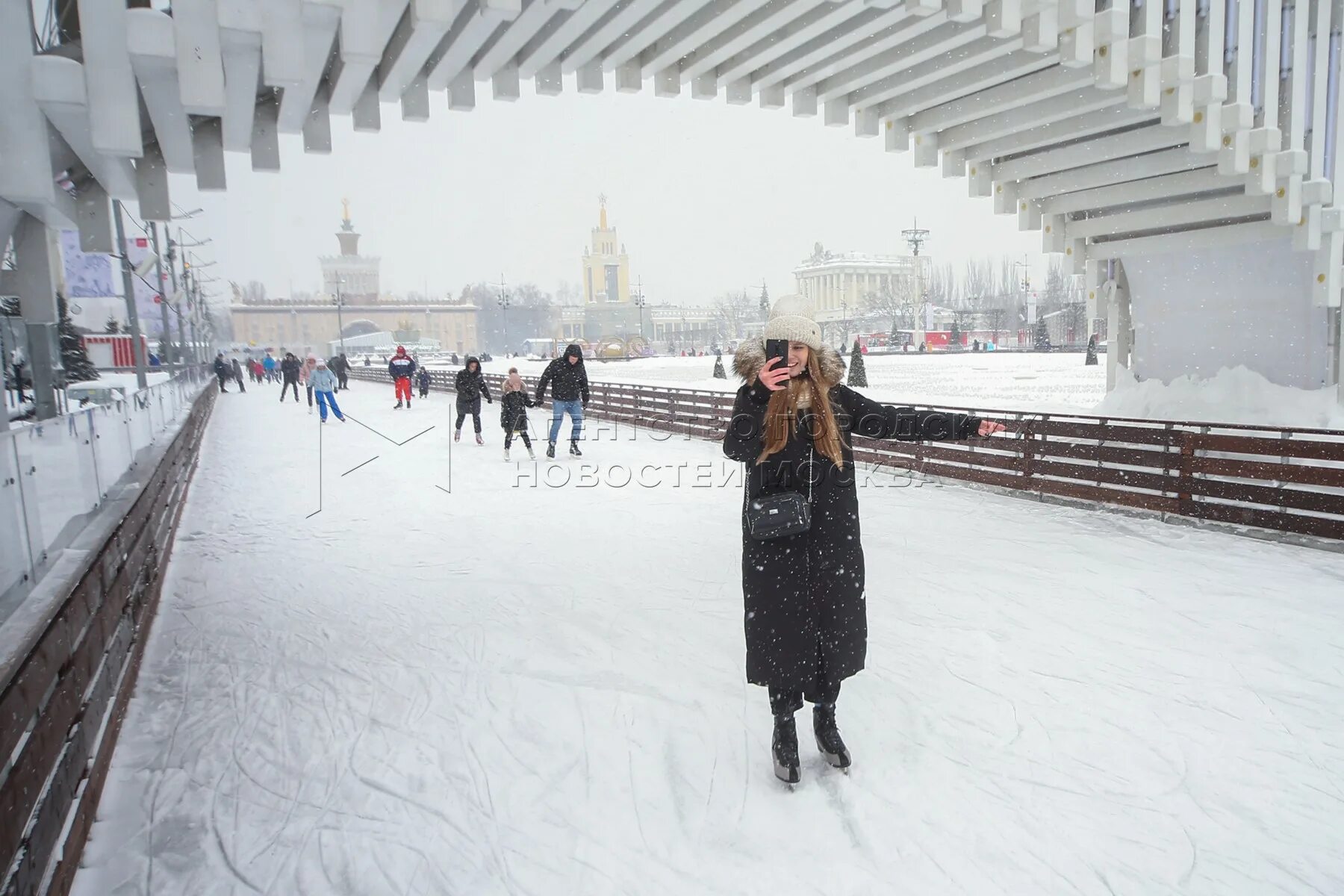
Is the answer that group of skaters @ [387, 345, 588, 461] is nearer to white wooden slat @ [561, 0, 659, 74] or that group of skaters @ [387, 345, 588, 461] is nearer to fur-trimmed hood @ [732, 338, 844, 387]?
white wooden slat @ [561, 0, 659, 74]

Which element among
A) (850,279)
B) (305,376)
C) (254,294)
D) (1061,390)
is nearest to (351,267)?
(254,294)

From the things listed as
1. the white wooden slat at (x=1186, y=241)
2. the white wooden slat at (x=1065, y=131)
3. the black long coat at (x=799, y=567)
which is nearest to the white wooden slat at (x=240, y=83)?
the black long coat at (x=799, y=567)

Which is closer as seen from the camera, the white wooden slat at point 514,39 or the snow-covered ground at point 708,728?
the snow-covered ground at point 708,728

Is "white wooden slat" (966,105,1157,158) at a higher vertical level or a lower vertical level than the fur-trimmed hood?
higher

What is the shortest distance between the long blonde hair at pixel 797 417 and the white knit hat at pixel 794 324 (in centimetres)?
7

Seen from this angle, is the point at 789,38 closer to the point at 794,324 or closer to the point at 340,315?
the point at 794,324

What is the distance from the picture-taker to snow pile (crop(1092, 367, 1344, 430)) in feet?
24.8

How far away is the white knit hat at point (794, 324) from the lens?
2.74 metres

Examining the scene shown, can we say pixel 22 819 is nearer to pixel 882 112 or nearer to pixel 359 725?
pixel 359 725

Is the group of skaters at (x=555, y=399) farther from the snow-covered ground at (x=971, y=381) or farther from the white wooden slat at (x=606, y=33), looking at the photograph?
the white wooden slat at (x=606, y=33)

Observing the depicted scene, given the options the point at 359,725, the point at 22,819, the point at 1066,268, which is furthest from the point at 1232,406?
the point at 22,819

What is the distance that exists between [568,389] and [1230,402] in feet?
26.4

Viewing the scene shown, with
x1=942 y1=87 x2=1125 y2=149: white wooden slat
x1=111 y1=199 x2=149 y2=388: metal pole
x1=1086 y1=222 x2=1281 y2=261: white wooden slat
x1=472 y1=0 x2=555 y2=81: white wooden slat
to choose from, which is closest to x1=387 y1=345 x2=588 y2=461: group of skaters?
Result: x1=472 y1=0 x2=555 y2=81: white wooden slat

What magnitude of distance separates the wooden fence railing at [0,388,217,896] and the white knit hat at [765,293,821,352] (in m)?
2.50
